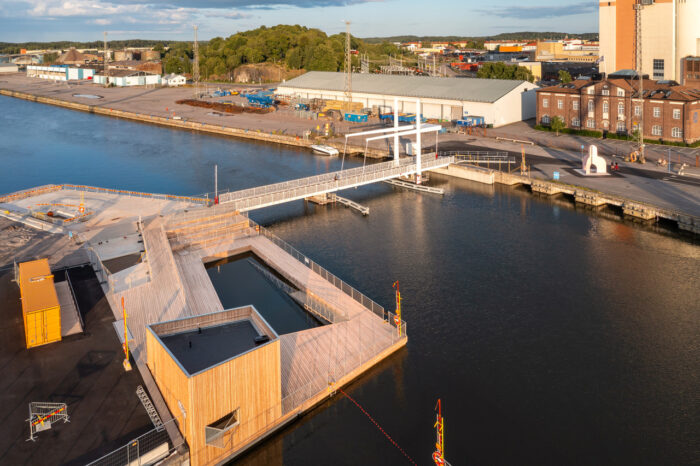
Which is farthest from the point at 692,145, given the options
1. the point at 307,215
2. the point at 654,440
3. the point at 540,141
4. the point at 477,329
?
the point at 654,440

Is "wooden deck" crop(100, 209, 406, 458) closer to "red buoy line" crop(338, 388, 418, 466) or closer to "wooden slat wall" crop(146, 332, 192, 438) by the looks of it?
"wooden slat wall" crop(146, 332, 192, 438)

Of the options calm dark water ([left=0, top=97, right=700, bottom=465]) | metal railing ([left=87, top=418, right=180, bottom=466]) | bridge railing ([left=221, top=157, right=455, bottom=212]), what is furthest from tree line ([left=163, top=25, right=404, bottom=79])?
metal railing ([left=87, top=418, right=180, bottom=466])

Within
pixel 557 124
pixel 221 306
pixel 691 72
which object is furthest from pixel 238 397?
pixel 691 72

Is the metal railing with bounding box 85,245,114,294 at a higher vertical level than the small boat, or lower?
lower

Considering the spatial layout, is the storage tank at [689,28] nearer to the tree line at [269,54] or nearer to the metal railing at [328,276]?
the metal railing at [328,276]

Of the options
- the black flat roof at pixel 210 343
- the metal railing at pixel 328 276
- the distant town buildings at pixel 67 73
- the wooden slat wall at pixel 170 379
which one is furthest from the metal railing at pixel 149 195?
the distant town buildings at pixel 67 73

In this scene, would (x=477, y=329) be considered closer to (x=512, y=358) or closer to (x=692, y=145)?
(x=512, y=358)
